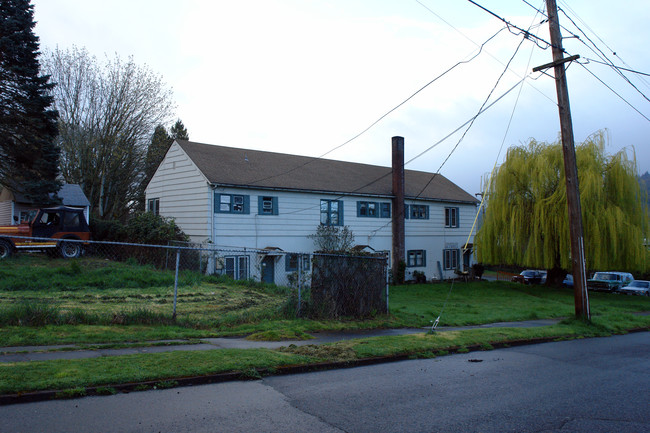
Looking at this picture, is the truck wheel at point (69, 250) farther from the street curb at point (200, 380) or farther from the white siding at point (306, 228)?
the street curb at point (200, 380)

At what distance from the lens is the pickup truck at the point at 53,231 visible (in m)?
21.2

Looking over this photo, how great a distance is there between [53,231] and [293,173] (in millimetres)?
12737

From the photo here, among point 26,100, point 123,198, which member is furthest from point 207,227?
point 123,198

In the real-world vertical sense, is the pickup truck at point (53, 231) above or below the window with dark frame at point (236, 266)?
Result: above

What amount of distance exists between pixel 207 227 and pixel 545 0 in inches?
654

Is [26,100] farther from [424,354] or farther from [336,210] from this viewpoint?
[424,354]

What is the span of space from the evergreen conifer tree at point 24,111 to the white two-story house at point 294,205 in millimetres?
5647

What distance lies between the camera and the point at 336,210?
28.3 meters

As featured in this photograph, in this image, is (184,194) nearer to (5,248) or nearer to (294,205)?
(294,205)

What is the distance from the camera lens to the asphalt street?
17.4ft

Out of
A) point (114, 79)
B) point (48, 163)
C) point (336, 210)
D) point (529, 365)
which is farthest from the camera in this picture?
point (114, 79)

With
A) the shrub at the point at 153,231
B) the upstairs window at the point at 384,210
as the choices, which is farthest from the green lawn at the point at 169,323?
the upstairs window at the point at 384,210

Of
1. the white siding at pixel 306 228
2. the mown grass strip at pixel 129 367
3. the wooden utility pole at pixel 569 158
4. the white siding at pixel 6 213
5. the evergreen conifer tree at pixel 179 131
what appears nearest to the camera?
the mown grass strip at pixel 129 367

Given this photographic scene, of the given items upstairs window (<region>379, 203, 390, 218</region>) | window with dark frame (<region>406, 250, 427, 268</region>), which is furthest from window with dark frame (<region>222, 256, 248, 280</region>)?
window with dark frame (<region>406, 250, 427, 268</region>)
